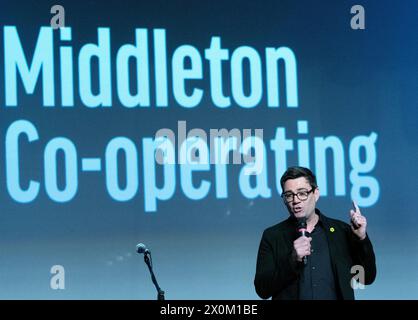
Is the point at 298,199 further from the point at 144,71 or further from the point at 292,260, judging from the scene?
the point at 144,71

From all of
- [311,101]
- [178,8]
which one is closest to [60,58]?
[178,8]

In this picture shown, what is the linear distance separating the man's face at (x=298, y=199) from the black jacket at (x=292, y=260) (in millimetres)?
58

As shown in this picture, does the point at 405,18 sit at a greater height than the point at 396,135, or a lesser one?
greater

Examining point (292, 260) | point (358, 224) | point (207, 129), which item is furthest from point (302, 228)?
point (207, 129)

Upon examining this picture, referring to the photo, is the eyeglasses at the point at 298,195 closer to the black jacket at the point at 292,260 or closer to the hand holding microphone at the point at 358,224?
the black jacket at the point at 292,260

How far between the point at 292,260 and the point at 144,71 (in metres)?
1.86

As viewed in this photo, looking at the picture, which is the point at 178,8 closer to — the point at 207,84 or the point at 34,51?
the point at 207,84

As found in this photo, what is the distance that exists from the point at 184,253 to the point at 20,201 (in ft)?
3.09

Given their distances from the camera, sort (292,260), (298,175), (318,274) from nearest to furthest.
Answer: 1. (292,260)
2. (318,274)
3. (298,175)

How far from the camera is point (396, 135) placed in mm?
5426

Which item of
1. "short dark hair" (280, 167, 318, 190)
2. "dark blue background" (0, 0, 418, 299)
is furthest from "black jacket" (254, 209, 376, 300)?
"dark blue background" (0, 0, 418, 299)

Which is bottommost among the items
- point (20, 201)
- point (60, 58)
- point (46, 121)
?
point (20, 201)

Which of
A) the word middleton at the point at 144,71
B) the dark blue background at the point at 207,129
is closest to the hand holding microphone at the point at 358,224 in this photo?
the dark blue background at the point at 207,129

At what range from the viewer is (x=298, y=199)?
395 cm
